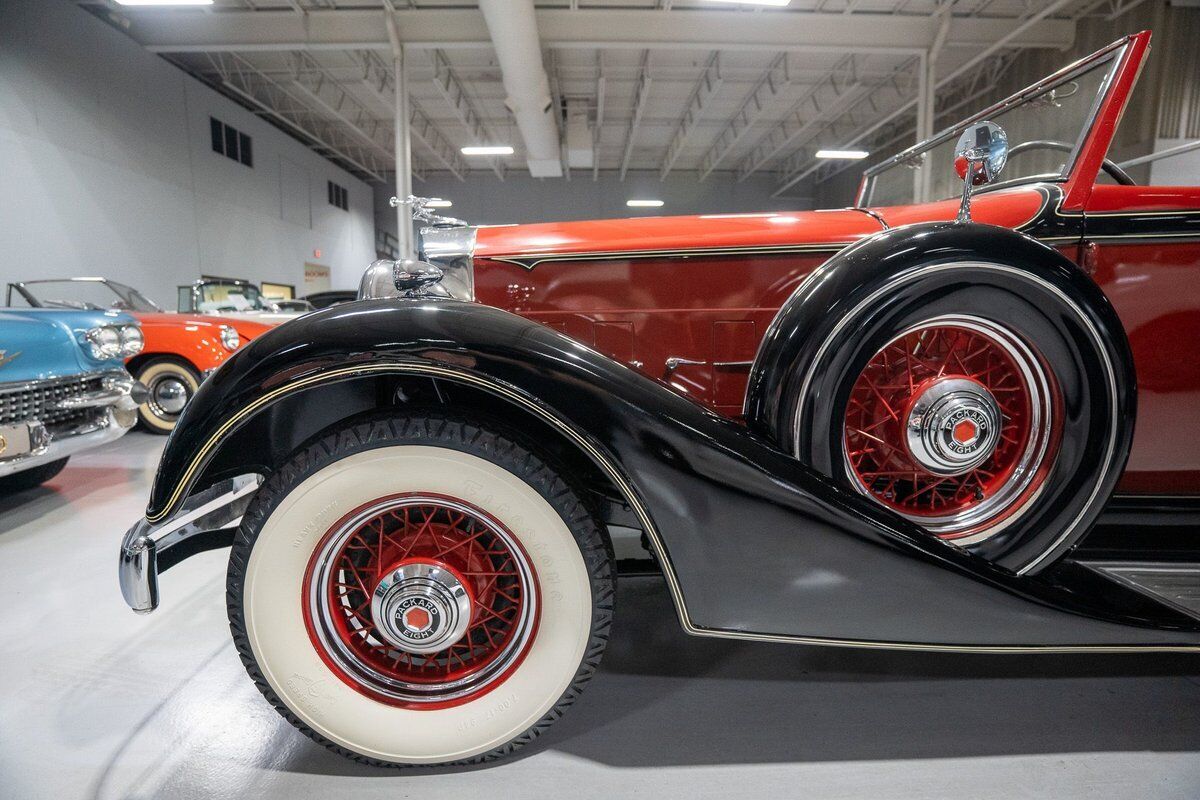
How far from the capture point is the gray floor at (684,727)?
130 centimetres

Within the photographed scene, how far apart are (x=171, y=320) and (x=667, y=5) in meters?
7.41

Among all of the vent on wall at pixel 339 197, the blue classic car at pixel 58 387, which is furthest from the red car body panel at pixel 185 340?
the vent on wall at pixel 339 197

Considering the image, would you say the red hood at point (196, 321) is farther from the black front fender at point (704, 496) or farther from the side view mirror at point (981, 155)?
the side view mirror at point (981, 155)

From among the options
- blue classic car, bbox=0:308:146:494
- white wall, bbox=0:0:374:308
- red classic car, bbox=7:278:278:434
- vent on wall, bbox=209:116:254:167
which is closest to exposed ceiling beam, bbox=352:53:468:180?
vent on wall, bbox=209:116:254:167

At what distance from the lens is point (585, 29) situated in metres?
8.73

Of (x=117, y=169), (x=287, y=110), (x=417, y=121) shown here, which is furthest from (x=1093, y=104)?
(x=287, y=110)

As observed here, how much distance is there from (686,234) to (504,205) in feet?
57.7

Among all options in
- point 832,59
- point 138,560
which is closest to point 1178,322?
point 138,560

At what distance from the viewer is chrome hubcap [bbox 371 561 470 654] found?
1.25 m

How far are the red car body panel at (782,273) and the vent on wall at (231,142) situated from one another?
12.3m

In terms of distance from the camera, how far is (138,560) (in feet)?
4.11

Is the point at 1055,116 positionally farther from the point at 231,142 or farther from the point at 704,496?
the point at 231,142

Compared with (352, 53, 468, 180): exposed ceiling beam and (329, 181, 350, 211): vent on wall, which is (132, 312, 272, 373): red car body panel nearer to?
(352, 53, 468, 180): exposed ceiling beam

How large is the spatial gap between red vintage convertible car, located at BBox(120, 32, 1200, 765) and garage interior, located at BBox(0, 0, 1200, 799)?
1.01 ft
